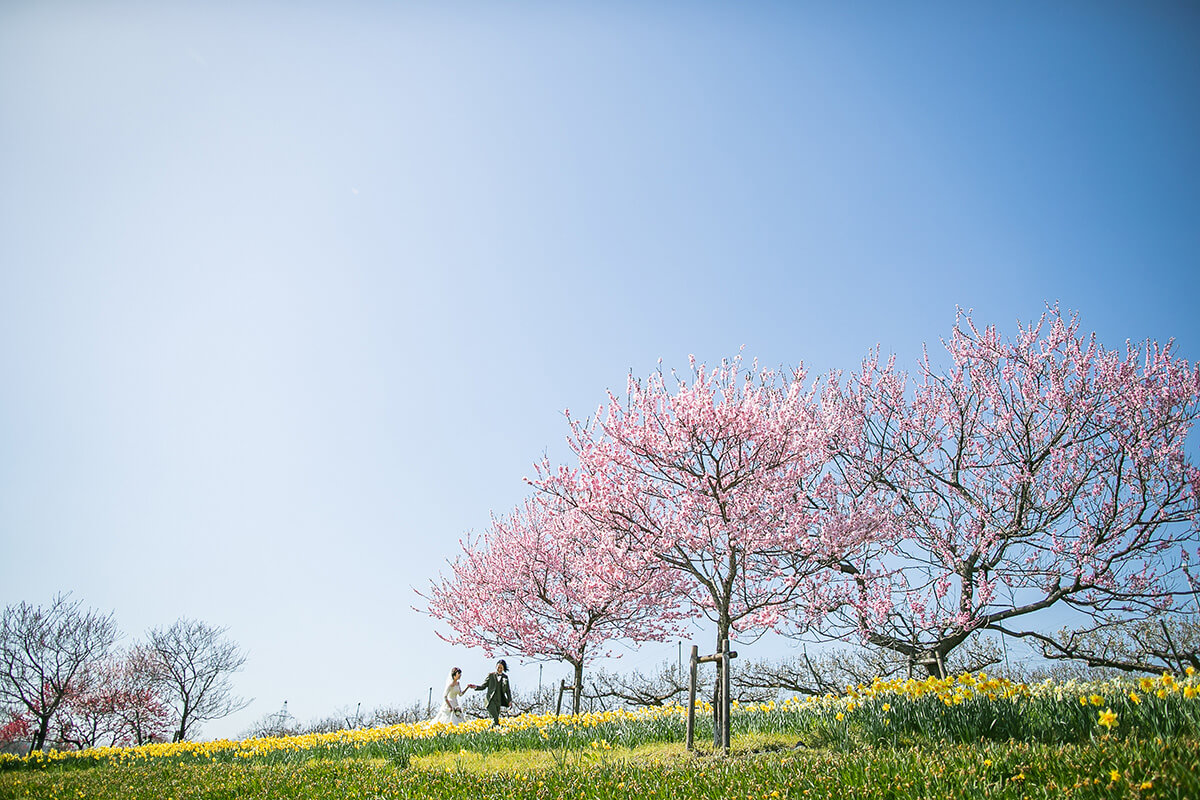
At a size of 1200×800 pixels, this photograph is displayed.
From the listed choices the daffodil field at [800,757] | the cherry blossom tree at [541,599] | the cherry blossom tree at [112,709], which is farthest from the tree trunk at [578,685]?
the cherry blossom tree at [112,709]

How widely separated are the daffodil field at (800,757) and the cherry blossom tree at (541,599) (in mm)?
5276

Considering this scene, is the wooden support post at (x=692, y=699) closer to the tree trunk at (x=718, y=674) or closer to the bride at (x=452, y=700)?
the tree trunk at (x=718, y=674)

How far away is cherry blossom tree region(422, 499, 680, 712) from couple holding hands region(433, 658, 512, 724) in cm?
169

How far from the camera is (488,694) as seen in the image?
13.8 metres

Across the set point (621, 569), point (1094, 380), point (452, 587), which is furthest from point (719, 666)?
point (452, 587)

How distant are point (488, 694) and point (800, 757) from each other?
10.1m

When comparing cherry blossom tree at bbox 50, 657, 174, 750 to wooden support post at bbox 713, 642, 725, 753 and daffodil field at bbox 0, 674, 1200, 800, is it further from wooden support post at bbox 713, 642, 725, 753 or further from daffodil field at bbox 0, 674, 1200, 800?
wooden support post at bbox 713, 642, 725, 753

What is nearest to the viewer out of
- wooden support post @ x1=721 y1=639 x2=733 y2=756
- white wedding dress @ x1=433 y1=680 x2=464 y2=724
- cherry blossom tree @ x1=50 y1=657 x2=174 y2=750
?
wooden support post @ x1=721 y1=639 x2=733 y2=756

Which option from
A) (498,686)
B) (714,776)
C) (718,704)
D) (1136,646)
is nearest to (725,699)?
(718,704)

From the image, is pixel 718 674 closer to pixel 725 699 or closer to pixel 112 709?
pixel 725 699

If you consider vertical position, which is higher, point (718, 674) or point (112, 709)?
point (718, 674)

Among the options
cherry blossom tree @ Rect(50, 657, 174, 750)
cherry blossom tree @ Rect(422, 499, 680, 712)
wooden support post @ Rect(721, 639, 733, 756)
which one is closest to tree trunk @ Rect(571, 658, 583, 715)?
cherry blossom tree @ Rect(422, 499, 680, 712)

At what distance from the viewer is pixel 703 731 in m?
7.89

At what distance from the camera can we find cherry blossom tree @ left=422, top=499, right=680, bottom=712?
15.0m
